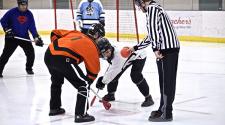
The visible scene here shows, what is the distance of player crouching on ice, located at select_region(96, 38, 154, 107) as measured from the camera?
16.0ft

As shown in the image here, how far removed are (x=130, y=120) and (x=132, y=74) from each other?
0.74 meters

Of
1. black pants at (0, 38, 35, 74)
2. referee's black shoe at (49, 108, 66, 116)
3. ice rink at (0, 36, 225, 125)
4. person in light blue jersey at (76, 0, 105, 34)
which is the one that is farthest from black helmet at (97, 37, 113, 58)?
person in light blue jersey at (76, 0, 105, 34)

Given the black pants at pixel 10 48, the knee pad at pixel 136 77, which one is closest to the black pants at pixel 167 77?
the knee pad at pixel 136 77

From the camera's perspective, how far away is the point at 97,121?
4.85 meters

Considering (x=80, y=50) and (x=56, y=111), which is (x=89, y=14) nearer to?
(x=56, y=111)

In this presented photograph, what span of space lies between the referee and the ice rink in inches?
10.0

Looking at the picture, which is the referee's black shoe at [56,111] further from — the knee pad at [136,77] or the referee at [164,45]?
the referee at [164,45]

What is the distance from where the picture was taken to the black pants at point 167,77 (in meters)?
4.64

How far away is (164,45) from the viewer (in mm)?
4605

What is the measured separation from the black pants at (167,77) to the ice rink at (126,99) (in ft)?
0.61

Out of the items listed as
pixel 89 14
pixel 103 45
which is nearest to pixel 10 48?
pixel 89 14

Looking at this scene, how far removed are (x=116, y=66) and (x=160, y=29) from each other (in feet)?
2.62

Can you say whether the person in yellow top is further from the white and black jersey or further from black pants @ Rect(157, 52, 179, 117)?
black pants @ Rect(157, 52, 179, 117)

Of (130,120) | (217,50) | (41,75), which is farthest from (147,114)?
(217,50)
